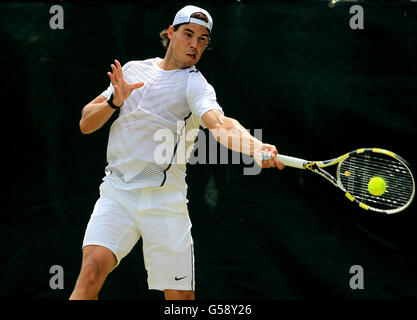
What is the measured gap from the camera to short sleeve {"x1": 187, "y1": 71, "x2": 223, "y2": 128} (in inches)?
114

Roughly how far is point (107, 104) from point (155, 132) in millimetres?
255

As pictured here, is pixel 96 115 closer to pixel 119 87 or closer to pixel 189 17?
pixel 119 87

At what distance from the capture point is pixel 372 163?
340cm

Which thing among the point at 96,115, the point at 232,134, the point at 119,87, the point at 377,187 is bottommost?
the point at 377,187

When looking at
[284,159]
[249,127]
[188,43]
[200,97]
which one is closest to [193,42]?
[188,43]

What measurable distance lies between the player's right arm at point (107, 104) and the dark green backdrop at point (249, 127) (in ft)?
3.21

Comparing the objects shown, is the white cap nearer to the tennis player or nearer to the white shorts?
the tennis player

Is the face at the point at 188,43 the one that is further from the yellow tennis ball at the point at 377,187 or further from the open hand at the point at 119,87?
the yellow tennis ball at the point at 377,187

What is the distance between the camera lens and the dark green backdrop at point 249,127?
13.0ft

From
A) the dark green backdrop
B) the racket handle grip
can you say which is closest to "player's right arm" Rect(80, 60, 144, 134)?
the racket handle grip

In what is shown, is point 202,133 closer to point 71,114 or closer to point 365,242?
point 71,114

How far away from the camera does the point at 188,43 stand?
10.3 feet

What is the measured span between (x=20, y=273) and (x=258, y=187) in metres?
1.56

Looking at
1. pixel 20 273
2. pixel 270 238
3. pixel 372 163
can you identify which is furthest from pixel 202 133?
pixel 20 273
